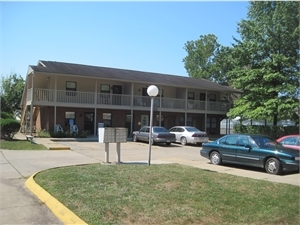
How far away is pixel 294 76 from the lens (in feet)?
88.8

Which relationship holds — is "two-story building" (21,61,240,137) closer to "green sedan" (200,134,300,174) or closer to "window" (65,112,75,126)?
"window" (65,112,75,126)

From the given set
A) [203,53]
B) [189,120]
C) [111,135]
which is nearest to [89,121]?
[189,120]

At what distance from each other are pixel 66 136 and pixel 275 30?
1987cm

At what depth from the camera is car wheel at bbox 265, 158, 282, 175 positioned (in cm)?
1130

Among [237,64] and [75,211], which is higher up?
[237,64]

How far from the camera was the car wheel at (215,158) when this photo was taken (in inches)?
532

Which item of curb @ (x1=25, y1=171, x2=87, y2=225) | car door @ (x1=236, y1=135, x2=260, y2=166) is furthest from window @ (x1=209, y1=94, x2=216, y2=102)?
curb @ (x1=25, y1=171, x2=87, y2=225)

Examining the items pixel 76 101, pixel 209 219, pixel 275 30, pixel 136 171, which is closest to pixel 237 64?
pixel 275 30

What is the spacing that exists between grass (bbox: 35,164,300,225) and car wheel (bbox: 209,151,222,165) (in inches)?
161

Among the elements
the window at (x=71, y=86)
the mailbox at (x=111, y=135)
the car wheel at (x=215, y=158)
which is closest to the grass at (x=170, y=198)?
the mailbox at (x=111, y=135)

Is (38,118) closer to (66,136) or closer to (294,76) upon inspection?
(66,136)

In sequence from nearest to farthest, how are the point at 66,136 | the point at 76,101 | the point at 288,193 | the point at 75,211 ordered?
1. the point at 75,211
2. the point at 288,193
3. the point at 66,136
4. the point at 76,101

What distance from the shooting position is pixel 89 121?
30078 mm

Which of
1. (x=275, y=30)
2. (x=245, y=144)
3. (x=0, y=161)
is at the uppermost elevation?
(x=275, y=30)
